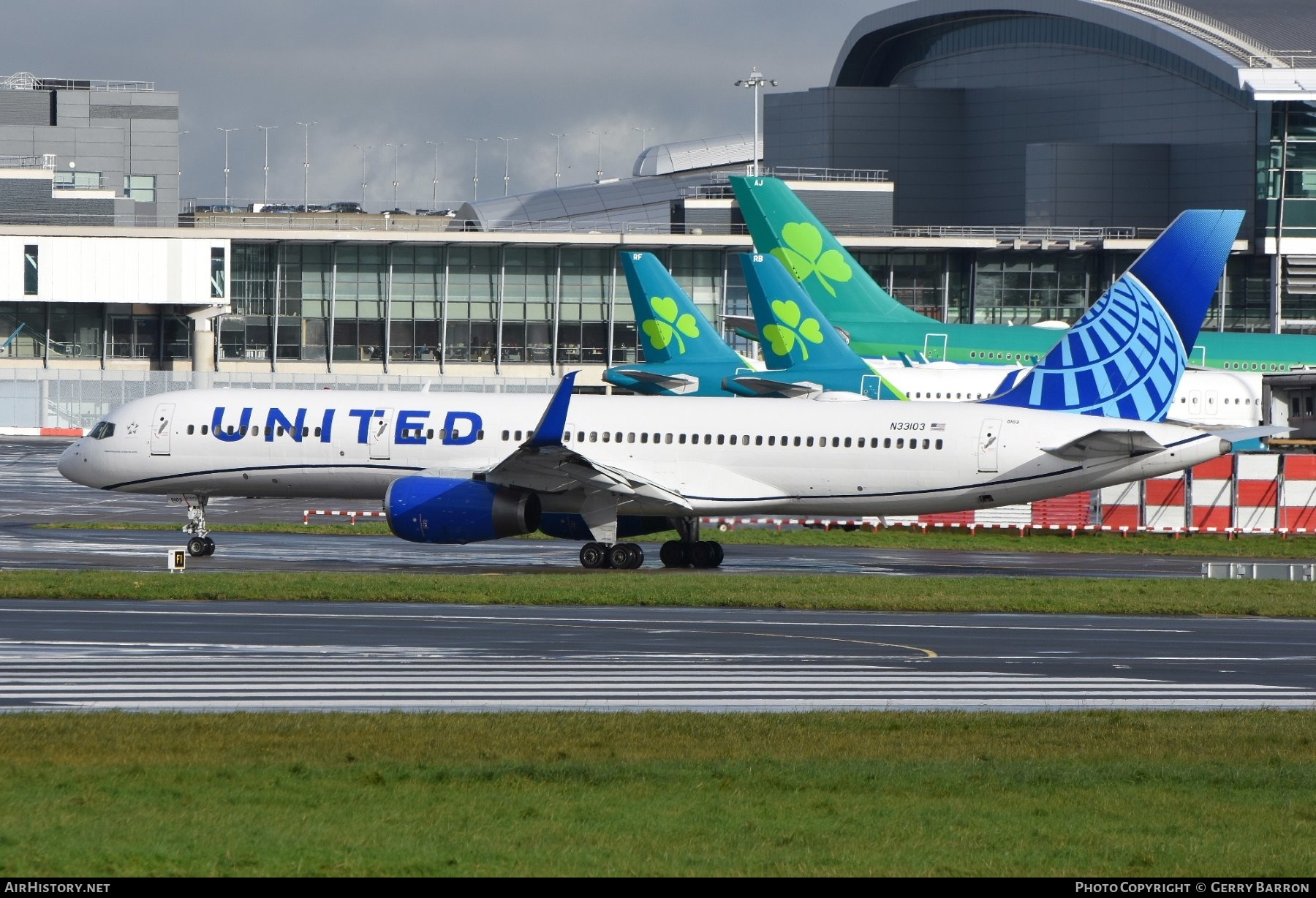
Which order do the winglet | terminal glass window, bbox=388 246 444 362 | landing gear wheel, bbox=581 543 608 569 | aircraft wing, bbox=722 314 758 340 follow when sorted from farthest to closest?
terminal glass window, bbox=388 246 444 362 → aircraft wing, bbox=722 314 758 340 → landing gear wheel, bbox=581 543 608 569 → the winglet

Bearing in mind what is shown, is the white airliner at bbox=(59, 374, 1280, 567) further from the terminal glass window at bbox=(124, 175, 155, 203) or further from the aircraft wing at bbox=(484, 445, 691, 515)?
the terminal glass window at bbox=(124, 175, 155, 203)

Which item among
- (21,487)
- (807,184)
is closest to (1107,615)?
(21,487)

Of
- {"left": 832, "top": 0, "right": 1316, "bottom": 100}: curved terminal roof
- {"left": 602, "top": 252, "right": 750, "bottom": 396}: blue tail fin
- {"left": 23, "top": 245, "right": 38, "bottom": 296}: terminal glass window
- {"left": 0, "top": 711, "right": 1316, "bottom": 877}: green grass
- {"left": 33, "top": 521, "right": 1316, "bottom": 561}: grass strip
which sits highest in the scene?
{"left": 832, "top": 0, "right": 1316, "bottom": 100}: curved terminal roof

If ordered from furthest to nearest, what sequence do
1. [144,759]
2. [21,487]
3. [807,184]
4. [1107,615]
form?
[807,184]
[21,487]
[1107,615]
[144,759]

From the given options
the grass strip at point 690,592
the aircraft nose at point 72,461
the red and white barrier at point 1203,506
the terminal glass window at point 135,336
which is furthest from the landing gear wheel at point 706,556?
the terminal glass window at point 135,336

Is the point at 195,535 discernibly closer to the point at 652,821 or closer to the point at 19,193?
the point at 652,821

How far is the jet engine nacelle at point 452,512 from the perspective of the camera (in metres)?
35.1

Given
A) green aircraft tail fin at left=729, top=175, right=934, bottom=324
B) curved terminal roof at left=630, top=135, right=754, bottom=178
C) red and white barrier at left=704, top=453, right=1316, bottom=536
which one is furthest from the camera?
curved terminal roof at left=630, top=135, right=754, bottom=178

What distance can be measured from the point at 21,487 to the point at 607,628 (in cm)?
3950

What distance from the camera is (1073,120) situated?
402 ft

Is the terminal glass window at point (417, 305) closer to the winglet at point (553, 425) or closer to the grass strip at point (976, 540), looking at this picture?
the grass strip at point (976, 540)

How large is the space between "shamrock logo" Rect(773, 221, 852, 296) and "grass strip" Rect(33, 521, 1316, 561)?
1937 cm

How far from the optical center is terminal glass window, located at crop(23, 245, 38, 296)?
96188 mm

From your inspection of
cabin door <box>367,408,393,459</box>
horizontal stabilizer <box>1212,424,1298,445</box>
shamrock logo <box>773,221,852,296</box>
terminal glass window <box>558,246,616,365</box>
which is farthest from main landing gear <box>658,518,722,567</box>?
terminal glass window <box>558,246,616,365</box>
